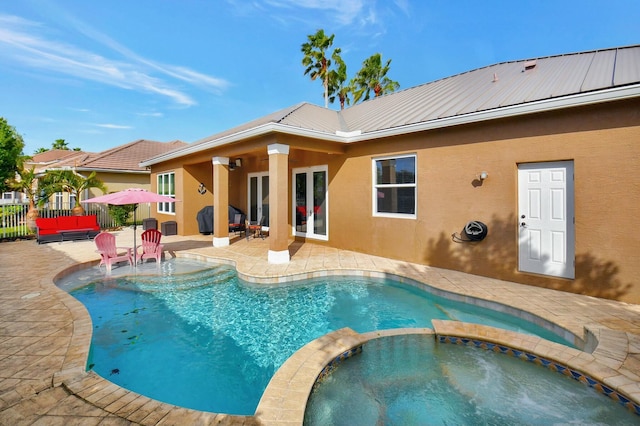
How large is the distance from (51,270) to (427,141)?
32.8 feet

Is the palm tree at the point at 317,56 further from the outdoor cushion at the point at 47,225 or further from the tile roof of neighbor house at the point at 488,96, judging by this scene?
the outdoor cushion at the point at 47,225

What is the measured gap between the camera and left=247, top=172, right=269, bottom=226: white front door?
44.3ft

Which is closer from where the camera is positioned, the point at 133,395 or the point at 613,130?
the point at 133,395

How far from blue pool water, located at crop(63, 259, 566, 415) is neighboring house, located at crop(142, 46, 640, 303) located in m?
1.53

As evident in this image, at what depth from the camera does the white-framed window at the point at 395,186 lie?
8.15 metres

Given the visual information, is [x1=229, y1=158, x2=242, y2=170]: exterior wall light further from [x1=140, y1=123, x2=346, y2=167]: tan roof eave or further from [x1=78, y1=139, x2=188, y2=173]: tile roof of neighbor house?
[x1=78, y1=139, x2=188, y2=173]: tile roof of neighbor house

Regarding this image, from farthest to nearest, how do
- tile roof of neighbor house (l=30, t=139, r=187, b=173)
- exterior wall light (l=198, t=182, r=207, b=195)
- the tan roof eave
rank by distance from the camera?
tile roof of neighbor house (l=30, t=139, r=187, b=173)
exterior wall light (l=198, t=182, r=207, b=195)
the tan roof eave

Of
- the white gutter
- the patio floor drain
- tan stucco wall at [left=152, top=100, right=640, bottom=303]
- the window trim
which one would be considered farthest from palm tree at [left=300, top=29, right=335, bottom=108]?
the patio floor drain

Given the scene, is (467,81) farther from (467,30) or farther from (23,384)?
(23,384)

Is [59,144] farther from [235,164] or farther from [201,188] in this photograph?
[235,164]

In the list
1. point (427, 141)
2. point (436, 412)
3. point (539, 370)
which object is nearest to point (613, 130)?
point (427, 141)

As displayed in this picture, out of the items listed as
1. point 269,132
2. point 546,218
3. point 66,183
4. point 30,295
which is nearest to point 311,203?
point 269,132

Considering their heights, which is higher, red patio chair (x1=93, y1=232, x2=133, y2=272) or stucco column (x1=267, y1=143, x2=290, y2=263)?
stucco column (x1=267, y1=143, x2=290, y2=263)

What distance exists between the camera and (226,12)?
1177cm
